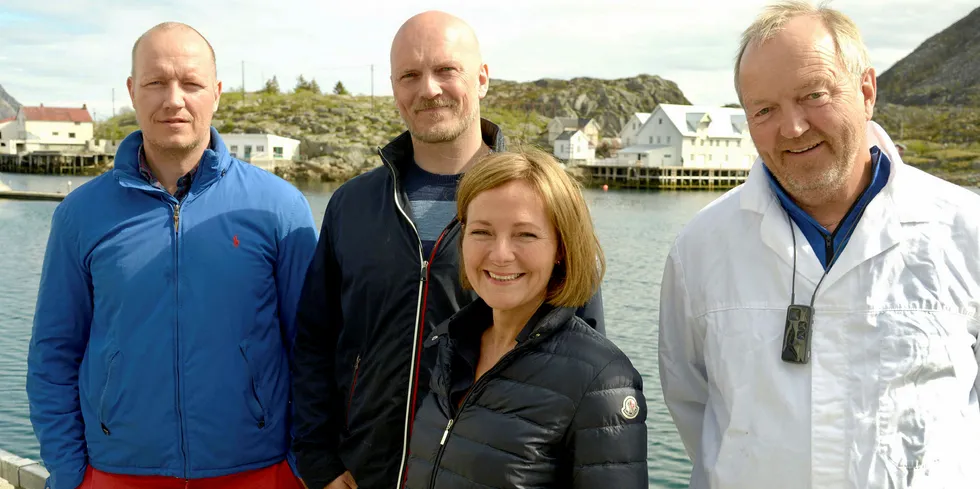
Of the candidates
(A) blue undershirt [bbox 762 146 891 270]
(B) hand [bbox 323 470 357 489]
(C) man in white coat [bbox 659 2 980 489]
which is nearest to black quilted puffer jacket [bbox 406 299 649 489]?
(C) man in white coat [bbox 659 2 980 489]

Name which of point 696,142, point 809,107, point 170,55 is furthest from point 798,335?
point 696,142

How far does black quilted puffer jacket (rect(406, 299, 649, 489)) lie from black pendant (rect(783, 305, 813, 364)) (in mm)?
640

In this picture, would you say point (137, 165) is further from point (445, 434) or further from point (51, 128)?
point (51, 128)

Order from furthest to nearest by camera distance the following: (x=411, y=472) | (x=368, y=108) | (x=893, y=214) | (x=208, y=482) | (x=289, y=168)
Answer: (x=368, y=108), (x=289, y=168), (x=208, y=482), (x=893, y=214), (x=411, y=472)

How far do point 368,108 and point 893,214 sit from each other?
103 m

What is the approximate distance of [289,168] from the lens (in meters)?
79.4

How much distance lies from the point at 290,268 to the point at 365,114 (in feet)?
318

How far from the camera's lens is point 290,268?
145 inches

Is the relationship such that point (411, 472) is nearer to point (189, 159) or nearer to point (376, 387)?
point (376, 387)

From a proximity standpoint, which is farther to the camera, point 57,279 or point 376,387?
point 57,279

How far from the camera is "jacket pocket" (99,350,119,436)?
3410 millimetres

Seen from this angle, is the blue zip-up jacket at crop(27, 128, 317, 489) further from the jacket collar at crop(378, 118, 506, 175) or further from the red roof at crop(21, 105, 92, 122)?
the red roof at crop(21, 105, 92, 122)

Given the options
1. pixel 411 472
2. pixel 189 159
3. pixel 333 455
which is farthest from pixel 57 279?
pixel 411 472

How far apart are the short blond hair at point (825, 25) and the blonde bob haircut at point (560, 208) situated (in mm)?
859
